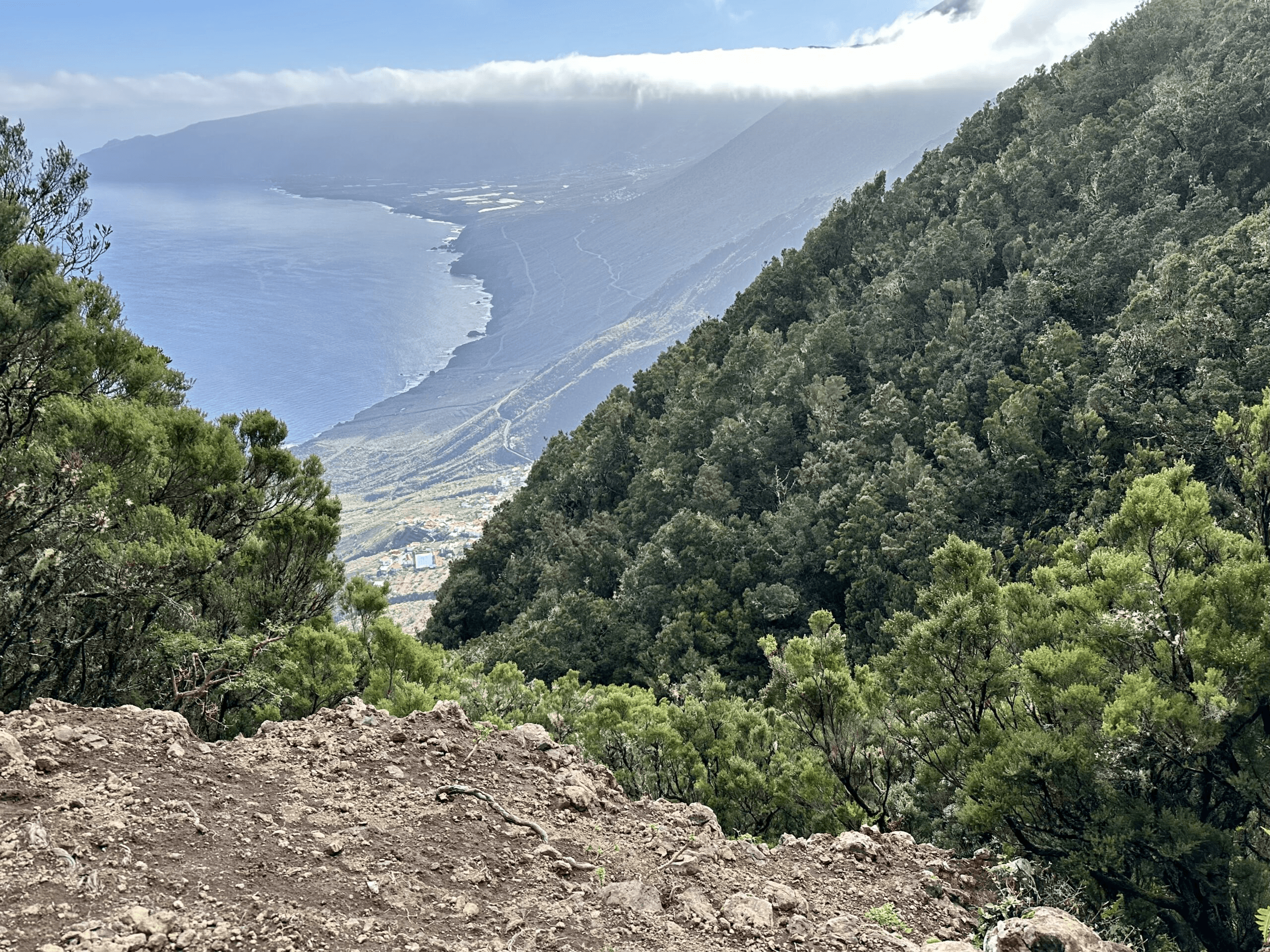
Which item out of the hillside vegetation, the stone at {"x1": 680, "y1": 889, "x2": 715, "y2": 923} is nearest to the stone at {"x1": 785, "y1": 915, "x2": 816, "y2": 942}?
the stone at {"x1": 680, "y1": 889, "x2": 715, "y2": 923}

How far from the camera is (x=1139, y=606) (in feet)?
36.4

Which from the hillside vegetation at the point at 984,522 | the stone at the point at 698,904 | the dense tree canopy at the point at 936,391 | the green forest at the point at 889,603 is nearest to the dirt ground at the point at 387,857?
the stone at the point at 698,904

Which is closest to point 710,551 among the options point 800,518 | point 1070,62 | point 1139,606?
point 800,518

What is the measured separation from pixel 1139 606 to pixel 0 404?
17.0 meters

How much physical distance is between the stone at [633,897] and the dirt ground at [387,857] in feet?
0.07

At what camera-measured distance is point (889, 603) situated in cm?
3300

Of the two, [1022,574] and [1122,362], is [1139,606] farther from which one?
[1122,362]

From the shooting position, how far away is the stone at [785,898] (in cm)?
734

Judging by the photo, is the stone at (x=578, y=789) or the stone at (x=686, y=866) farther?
the stone at (x=578, y=789)

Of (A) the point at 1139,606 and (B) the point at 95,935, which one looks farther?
(A) the point at 1139,606

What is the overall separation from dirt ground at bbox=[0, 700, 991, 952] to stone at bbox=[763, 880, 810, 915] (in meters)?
0.02

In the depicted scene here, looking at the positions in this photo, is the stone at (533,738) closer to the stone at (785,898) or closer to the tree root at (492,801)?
the tree root at (492,801)

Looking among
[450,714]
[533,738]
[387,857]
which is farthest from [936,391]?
[387,857]

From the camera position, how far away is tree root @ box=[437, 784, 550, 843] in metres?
7.94
